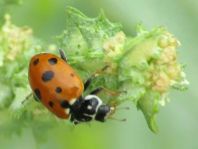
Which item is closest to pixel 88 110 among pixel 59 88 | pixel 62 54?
pixel 59 88

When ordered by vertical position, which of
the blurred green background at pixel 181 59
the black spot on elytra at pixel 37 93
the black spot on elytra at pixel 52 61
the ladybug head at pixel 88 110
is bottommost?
the blurred green background at pixel 181 59

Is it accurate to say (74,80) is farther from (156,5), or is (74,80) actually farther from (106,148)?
(156,5)

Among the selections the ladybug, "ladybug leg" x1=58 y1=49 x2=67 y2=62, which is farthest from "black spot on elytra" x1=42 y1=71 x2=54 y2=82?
"ladybug leg" x1=58 y1=49 x2=67 y2=62

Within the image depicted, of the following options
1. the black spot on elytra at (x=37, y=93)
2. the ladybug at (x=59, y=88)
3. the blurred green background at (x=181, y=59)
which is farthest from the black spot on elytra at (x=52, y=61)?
the blurred green background at (x=181, y=59)

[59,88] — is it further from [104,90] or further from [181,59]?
[181,59]

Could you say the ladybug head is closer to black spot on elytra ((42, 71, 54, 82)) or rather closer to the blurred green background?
black spot on elytra ((42, 71, 54, 82))

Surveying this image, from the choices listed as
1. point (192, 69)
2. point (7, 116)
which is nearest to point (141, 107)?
point (7, 116)

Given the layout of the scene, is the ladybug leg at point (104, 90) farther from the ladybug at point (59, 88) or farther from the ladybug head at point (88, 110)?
the ladybug head at point (88, 110)
